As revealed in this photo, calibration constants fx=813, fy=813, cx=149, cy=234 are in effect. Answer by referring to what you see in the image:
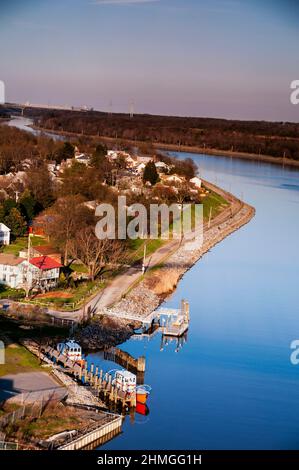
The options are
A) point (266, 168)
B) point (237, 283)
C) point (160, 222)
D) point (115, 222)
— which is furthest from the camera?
point (266, 168)

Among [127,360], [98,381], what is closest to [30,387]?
[98,381]

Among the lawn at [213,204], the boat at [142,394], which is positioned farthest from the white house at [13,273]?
the lawn at [213,204]

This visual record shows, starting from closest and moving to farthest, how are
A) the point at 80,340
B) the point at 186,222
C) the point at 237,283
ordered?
1. the point at 80,340
2. the point at 237,283
3. the point at 186,222

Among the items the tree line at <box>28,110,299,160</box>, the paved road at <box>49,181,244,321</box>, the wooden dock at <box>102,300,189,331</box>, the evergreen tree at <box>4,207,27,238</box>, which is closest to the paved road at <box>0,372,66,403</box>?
the paved road at <box>49,181,244,321</box>

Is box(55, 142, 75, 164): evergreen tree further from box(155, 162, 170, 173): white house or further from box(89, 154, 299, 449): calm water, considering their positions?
box(89, 154, 299, 449): calm water

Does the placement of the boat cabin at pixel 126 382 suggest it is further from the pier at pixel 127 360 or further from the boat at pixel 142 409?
the pier at pixel 127 360

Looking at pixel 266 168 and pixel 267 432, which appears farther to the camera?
pixel 266 168

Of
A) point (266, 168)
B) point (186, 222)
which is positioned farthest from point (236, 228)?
point (266, 168)

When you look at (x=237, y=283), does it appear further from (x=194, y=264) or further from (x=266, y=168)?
(x=266, y=168)
